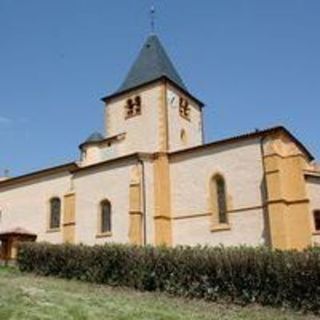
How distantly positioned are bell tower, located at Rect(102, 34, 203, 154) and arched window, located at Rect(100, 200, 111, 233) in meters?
5.21

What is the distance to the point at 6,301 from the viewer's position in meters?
11.1

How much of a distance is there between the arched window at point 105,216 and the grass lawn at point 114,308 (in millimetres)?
14339

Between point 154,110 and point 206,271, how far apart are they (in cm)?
2081

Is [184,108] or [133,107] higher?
[184,108]

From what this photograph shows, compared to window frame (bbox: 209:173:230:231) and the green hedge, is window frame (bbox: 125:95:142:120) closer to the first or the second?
window frame (bbox: 209:173:230:231)

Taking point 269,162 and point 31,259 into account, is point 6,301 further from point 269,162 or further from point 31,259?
point 269,162

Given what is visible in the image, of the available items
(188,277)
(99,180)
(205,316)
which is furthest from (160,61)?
(205,316)

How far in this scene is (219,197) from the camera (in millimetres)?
28016

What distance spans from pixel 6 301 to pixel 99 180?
2065 centimetres

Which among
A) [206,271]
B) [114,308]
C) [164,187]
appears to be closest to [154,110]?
[164,187]

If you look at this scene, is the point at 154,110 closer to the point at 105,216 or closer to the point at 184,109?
the point at 184,109

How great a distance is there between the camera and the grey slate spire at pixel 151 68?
3784 centimetres

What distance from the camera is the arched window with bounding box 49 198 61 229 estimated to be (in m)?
34.0

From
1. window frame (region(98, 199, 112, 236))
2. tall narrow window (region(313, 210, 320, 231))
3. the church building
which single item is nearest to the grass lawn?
the church building
